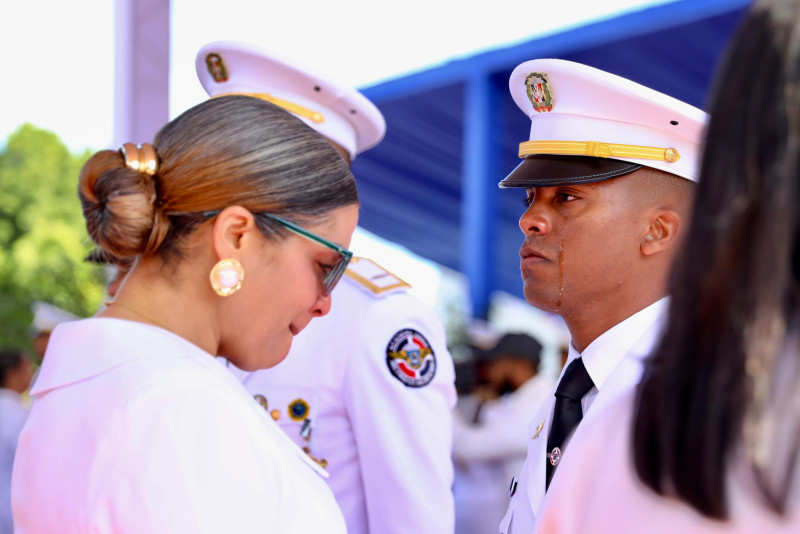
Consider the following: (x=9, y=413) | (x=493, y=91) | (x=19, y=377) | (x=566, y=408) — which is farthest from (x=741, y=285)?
(x=493, y=91)

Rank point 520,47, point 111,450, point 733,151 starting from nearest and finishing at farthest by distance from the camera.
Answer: point 733,151 → point 111,450 → point 520,47

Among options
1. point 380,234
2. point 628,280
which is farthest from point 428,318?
point 380,234

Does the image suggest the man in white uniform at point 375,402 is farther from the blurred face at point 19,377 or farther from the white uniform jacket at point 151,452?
the blurred face at point 19,377

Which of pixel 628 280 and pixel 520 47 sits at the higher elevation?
pixel 628 280

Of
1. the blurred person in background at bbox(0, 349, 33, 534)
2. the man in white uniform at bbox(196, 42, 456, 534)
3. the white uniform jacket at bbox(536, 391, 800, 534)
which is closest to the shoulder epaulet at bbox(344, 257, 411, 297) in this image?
the man in white uniform at bbox(196, 42, 456, 534)

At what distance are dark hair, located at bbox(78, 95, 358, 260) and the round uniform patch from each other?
73cm

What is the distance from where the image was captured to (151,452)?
1.12 meters

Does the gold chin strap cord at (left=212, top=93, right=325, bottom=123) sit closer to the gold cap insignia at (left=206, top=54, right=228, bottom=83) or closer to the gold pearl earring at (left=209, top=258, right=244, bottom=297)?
the gold cap insignia at (left=206, top=54, right=228, bottom=83)

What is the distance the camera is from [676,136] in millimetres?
1979

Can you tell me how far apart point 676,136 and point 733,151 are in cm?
136

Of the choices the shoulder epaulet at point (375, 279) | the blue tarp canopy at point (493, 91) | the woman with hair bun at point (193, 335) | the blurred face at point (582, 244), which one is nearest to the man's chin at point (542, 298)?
the blurred face at point (582, 244)

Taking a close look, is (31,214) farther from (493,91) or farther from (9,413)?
(9,413)

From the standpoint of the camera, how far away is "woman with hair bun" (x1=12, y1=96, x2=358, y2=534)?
3.71 feet

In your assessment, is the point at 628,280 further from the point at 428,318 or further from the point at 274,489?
the point at 274,489
